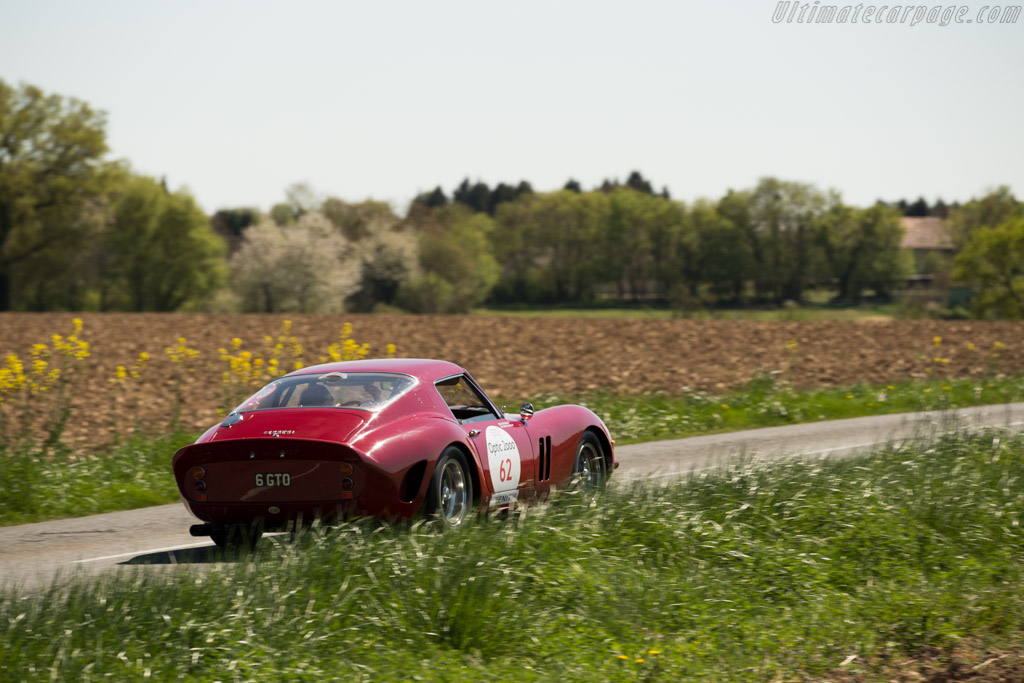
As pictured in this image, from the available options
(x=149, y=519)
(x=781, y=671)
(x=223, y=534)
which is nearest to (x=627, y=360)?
(x=149, y=519)

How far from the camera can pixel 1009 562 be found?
24.1ft

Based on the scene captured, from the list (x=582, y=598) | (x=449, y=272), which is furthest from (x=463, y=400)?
(x=449, y=272)

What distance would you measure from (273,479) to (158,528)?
9.33 ft

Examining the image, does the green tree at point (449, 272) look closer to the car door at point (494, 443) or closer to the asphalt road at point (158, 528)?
the asphalt road at point (158, 528)

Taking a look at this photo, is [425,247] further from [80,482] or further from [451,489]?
[451,489]

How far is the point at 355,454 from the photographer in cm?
704

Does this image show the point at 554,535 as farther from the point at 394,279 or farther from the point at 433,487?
the point at 394,279

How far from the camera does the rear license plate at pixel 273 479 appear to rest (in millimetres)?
A: 7195

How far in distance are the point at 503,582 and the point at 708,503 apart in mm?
2538

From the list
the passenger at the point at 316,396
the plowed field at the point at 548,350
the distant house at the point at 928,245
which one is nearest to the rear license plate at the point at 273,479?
the passenger at the point at 316,396

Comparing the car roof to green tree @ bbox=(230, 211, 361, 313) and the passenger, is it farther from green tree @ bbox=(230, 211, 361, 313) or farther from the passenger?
green tree @ bbox=(230, 211, 361, 313)

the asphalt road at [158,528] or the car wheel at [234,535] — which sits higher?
the car wheel at [234,535]

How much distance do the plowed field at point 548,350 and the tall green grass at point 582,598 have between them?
31.4 feet

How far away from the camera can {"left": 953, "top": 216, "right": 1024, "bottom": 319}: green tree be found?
71438 millimetres
